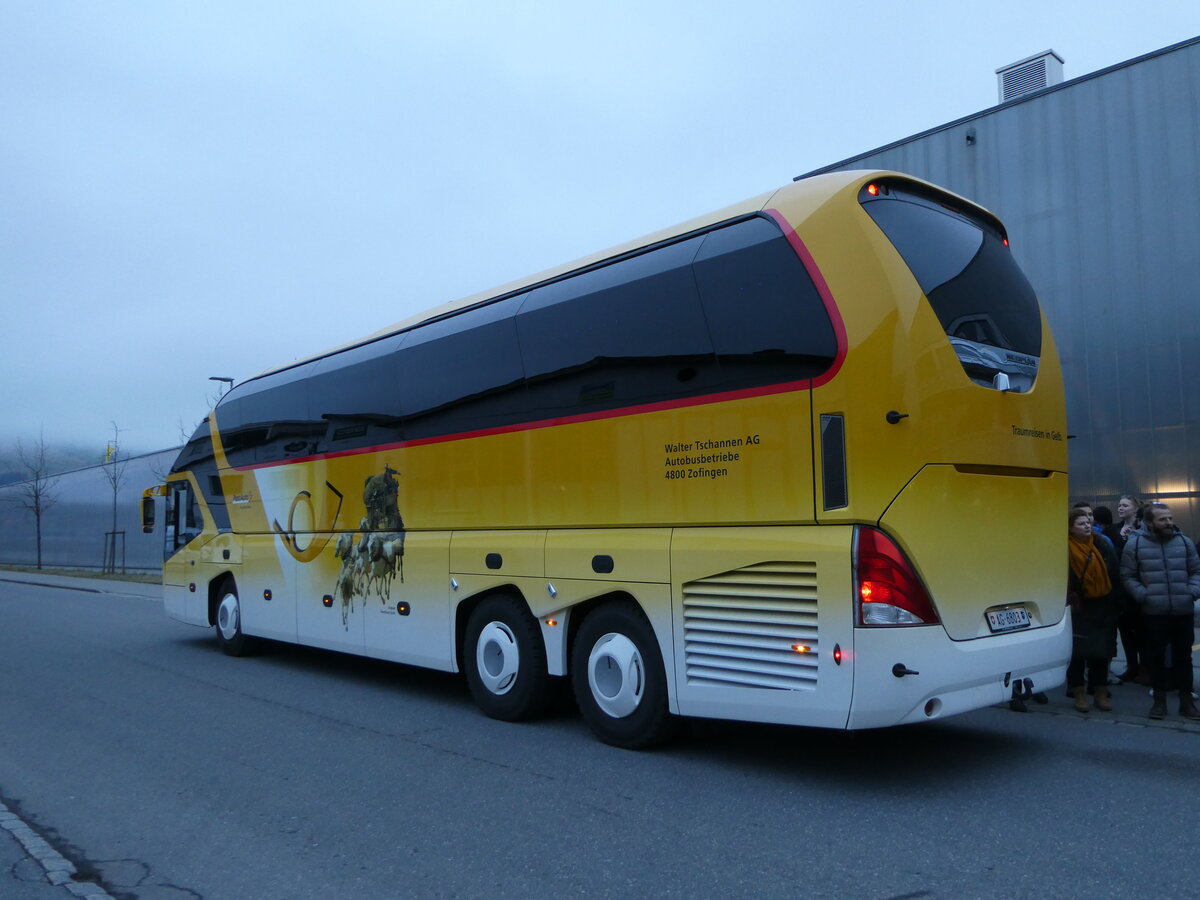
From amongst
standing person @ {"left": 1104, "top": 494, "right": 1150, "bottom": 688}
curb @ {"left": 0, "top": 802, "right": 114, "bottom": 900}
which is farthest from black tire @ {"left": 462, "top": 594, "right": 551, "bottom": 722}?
standing person @ {"left": 1104, "top": 494, "right": 1150, "bottom": 688}

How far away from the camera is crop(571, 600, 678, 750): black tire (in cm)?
675

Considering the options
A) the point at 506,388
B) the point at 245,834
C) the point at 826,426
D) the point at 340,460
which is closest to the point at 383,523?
the point at 340,460

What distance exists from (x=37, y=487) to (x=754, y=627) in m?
45.6

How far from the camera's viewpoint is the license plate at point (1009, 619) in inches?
236

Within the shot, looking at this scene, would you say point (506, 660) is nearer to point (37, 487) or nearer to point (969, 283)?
point (969, 283)

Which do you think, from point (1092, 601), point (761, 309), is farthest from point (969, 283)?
point (1092, 601)

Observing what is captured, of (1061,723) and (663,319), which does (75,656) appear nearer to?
(663,319)

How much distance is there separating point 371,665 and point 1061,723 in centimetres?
764

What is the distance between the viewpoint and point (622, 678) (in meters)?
6.92

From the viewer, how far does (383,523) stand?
968 centimetres

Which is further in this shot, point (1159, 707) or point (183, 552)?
point (183, 552)

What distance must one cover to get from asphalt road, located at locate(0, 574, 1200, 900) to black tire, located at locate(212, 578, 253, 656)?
3362 mm

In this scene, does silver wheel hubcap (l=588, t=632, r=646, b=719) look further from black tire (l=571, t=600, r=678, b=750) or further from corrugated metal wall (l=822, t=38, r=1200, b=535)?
corrugated metal wall (l=822, t=38, r=1200, b=535)

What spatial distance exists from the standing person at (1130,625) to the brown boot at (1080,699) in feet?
2.82
